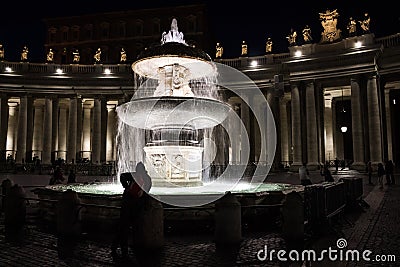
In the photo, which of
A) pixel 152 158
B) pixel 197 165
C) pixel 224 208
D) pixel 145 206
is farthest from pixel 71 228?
pixel 197 165

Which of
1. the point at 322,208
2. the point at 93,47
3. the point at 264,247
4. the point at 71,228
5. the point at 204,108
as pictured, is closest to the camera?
the point at 264,247

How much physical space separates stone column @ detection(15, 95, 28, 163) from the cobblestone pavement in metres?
34.1

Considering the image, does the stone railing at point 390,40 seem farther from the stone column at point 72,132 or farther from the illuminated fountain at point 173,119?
the stone column at point 72,132

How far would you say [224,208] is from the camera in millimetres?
9023

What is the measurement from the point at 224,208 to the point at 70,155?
1497 inches

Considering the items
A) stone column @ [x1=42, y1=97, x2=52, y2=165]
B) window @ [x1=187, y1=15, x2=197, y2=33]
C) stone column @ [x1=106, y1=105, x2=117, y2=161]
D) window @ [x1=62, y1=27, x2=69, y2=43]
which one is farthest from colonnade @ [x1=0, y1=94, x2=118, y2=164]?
window @ [x1=187, y1=15, x2=197, y2=33]

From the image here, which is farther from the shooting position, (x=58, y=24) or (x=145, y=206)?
(x=58, y=24)

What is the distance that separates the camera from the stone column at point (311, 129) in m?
38.0

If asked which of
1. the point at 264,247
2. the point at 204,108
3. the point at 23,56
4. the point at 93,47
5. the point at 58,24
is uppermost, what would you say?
the point at 58,24

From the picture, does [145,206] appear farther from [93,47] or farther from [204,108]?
[93,47]

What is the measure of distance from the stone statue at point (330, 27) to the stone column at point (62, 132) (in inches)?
Result: 1356

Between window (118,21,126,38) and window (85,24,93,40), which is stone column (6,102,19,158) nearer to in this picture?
window (85,24,93,40)

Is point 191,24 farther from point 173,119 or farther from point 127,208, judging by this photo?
point 127,208

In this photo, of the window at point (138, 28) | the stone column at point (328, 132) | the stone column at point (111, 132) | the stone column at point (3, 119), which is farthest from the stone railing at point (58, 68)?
the stone column at point (328, 132)
